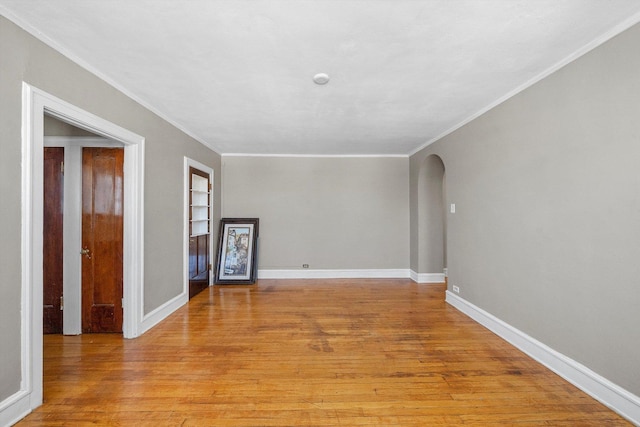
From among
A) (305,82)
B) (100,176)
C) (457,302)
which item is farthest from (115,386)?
(457,302)

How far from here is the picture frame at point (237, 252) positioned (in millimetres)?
5320

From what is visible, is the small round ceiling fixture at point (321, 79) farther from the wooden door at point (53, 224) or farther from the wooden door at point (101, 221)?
the wooden door at point (53, 224)

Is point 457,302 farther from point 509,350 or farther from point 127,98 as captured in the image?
point 127,98

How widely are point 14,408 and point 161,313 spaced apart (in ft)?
5.66

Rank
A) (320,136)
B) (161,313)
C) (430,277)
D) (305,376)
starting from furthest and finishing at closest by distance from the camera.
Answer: (430,277)
(320,136)
(161,313)
(305,376)

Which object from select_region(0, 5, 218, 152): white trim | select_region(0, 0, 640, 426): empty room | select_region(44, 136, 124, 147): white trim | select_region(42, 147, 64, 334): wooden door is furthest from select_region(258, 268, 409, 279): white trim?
select_region(44, 136, 124, 147): white trim

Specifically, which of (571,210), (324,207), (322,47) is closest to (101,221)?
(322,47)

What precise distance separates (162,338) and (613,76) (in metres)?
4.43

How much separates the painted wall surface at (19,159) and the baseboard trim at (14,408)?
4 cm

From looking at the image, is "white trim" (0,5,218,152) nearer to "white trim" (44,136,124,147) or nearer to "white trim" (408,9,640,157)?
"white trim" (44,136,124,147)

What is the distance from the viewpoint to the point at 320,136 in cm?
443

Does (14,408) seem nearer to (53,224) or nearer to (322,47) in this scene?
(53,224)

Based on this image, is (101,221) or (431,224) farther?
(431,224)

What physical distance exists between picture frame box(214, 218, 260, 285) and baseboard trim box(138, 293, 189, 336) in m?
1.15
